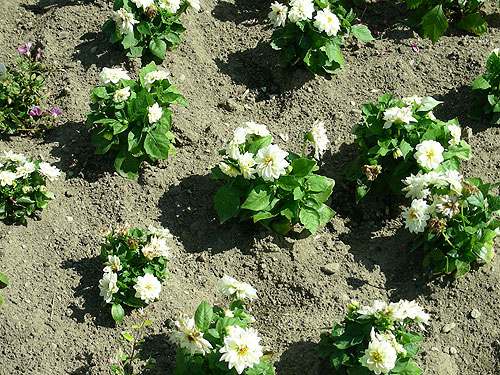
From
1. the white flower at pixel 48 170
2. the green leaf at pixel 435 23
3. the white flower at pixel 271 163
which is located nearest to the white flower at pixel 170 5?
the white flower at pixel 48 170

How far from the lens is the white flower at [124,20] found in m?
5.42

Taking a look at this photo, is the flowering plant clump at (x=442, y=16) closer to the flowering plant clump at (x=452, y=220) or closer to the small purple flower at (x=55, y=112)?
the flowering plant clump at (x=452, y=220)

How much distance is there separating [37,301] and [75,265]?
339mm

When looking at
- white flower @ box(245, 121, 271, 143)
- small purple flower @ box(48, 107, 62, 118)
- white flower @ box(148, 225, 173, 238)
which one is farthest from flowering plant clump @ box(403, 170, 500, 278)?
small purple flower @ box(48, 107, 62, 118)

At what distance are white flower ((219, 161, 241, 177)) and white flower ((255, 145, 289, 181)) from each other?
0.20 meters

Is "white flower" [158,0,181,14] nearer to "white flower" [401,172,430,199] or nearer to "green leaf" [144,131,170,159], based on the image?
"green leaf" [144,131,170,159]

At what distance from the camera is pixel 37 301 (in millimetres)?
4480

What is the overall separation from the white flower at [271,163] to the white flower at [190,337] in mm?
1053

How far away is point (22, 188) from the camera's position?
476cm

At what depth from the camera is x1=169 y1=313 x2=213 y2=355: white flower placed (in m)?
3.86

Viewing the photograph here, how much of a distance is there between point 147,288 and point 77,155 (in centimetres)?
140

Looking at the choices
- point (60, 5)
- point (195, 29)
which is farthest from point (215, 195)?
point (60, 5)

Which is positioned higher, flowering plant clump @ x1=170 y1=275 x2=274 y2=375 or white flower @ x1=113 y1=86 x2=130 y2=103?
white flower @ x1=113 y1=86 x2=130 y2=103

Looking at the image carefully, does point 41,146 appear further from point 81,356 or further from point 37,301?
point 81,356
